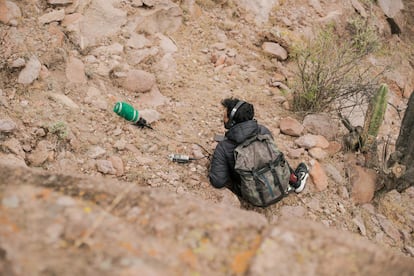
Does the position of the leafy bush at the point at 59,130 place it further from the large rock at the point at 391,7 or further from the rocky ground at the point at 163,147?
the large rock at the point at 391,7

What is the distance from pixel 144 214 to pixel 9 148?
204 cm

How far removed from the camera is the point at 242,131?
3.49 meters

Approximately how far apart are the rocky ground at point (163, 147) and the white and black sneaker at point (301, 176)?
133 millimetres

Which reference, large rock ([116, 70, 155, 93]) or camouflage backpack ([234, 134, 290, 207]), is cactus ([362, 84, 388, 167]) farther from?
large rock ([116, 70, 155, 93])

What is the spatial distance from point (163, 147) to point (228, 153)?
77 cm

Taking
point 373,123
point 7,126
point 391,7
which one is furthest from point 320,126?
point 391,7

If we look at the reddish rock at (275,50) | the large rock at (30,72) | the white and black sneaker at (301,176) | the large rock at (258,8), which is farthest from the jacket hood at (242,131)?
the large rock at (258,8)

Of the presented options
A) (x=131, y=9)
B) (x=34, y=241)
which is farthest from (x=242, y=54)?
(x=34, y=241)

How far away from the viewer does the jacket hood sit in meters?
3.48

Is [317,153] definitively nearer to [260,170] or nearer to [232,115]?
[260,170]

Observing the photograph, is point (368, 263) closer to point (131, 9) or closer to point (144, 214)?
point (144, 214)

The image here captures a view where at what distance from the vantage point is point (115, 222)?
65.2 inches

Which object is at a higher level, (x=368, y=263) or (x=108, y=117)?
(x=368, y=263)

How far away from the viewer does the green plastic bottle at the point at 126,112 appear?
12.8ft
